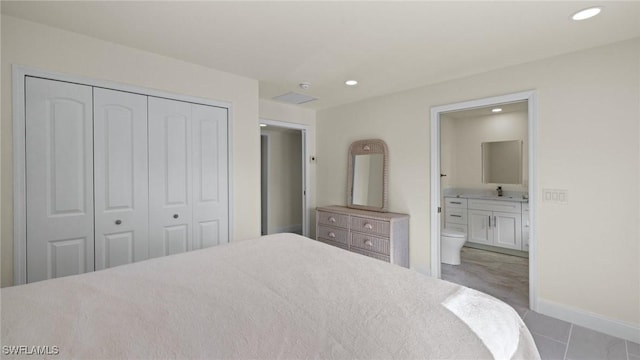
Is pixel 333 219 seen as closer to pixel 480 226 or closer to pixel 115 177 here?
pixel 480 226

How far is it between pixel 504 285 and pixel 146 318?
141 inches

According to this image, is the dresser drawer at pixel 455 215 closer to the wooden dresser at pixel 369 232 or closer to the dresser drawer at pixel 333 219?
the wooden dresser at pixel 369 232

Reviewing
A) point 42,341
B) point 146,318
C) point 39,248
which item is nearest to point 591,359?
point 146,318

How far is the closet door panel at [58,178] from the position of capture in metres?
2.02

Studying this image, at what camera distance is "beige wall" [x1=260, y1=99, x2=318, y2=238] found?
13.9 ft

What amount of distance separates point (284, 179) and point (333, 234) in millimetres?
2462

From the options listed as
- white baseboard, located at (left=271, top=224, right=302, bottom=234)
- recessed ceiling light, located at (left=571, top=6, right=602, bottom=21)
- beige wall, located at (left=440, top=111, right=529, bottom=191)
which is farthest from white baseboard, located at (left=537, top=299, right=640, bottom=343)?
white baseboard, located at (left=271, top=224, right=302, bottom=234)

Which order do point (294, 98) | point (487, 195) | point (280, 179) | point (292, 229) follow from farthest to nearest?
1. point (292, 229)
2. point (280, 179)
3. point (487, 195)
4. point (294, 98)

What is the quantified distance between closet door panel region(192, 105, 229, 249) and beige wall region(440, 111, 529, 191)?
11.3 feet

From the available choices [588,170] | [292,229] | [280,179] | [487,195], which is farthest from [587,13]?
[292,229]

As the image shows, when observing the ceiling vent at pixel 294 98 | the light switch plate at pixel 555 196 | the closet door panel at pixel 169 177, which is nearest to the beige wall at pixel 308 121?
the ceiling vent at pixel 294 98

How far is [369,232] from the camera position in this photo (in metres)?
3.64

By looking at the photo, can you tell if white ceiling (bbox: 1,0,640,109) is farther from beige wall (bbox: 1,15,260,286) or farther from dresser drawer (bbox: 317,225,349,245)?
dresser drawer (bbox: 317,225,349,245)

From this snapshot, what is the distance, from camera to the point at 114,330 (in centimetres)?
98
